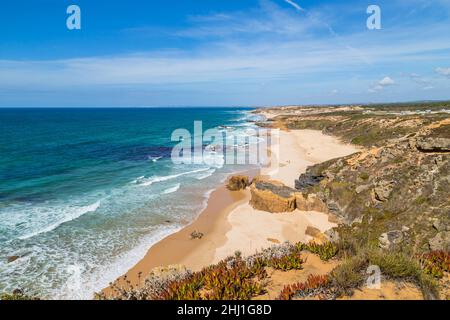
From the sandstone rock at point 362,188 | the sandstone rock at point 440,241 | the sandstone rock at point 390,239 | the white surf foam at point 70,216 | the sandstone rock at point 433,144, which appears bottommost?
the white surf foam at point 70,216

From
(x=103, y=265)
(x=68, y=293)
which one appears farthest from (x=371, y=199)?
(x=68, y=293)

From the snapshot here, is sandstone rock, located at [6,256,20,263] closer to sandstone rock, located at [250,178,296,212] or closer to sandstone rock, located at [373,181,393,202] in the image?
sandstone rock, located at [250,178,296,212]

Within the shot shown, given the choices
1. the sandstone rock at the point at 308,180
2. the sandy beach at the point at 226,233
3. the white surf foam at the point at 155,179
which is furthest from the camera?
the white surf foam at the point at 155,179

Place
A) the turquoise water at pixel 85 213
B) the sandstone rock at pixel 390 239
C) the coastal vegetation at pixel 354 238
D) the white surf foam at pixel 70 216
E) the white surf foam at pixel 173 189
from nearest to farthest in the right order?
the coastal vegetation at pixel 354 238 → the sandstone rock at pixel 390 239 → the turquoise water at pixel 85 213 → the white surf foam at pixel 70 216 → the white surf foam at pixel 173 189

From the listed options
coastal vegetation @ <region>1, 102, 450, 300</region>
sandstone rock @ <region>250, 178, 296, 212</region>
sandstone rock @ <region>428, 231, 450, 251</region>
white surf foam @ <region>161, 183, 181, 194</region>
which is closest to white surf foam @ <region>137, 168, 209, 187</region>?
white surf foam @ <region>161, 183, 181, 194</region>

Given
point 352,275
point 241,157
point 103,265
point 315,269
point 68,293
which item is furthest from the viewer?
point 241,157

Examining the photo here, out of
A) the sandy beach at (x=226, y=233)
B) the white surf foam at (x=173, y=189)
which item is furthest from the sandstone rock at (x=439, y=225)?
the white surf foam at (x=173, y=189)

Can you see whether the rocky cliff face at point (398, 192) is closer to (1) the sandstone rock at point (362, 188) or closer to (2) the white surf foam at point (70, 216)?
(1) the sandstone rock at point (362, 188)
